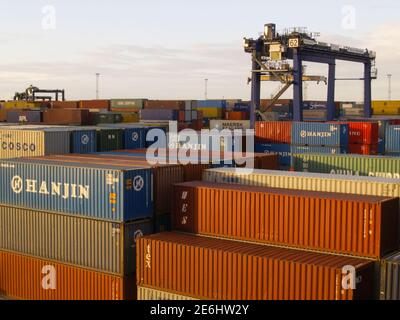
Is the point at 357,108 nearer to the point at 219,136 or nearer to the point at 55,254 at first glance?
the point at 219,136

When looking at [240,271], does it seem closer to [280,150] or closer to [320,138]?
[320,138]

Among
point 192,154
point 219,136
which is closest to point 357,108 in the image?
point 219,136

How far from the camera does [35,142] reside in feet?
120

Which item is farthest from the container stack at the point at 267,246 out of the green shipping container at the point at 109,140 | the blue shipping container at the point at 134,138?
the blue shipping container at the point at 134,138

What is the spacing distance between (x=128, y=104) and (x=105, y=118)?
2556cm

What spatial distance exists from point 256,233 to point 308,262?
3.60m

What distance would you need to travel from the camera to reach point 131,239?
76.7 ft

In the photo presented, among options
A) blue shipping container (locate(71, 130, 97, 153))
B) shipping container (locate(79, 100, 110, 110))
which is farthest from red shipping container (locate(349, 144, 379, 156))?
shipping container (locate(79, 100, 110, 110))

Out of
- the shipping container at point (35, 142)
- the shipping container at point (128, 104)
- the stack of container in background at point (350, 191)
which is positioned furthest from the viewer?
the shipping container at point (128, 104)

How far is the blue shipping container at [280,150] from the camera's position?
151ft

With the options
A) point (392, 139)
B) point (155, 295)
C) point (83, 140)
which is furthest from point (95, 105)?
point (155, 295)

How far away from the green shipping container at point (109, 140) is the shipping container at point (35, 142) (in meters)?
3.11

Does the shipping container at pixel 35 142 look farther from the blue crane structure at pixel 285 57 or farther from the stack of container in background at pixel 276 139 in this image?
the blue crane structure at pixel 285 57

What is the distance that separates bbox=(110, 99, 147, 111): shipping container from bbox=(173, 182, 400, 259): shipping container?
2385 inches
